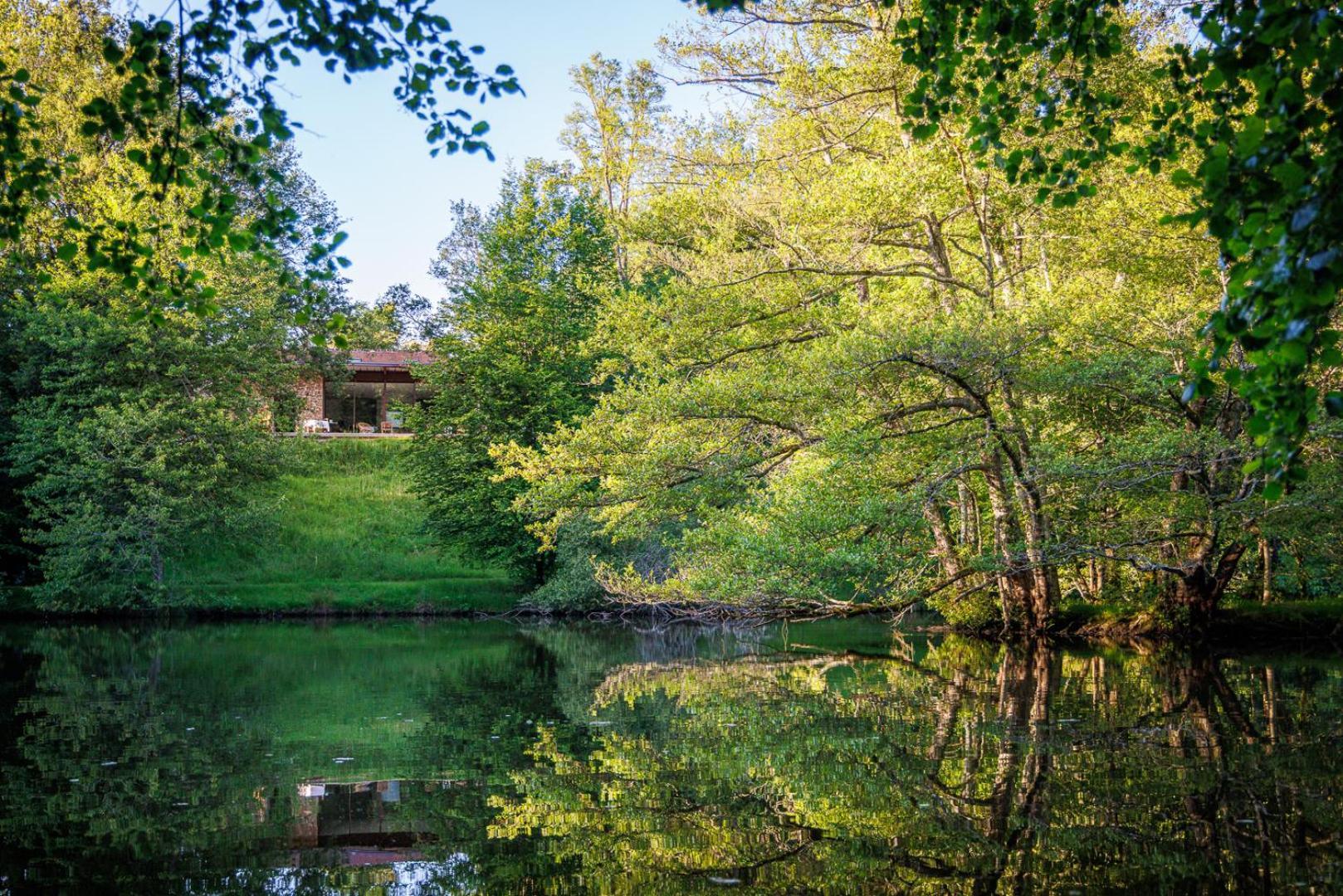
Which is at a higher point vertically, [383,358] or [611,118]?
[611,118]

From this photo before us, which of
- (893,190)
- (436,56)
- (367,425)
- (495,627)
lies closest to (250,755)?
(436,56)

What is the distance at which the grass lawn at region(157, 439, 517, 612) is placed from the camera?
3100 centimetres

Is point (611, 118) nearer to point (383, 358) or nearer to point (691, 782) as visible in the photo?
point (383, 358)

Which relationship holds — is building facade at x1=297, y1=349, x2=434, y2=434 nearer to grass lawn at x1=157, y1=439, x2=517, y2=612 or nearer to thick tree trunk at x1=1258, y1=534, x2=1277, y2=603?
grass lawn at x1=157, y1=439, x2=517, y2=612

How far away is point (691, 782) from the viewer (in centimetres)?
724

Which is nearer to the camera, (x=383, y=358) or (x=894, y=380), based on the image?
(x=894, y=380)

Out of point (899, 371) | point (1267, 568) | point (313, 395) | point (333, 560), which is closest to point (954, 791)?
point (899, 371)

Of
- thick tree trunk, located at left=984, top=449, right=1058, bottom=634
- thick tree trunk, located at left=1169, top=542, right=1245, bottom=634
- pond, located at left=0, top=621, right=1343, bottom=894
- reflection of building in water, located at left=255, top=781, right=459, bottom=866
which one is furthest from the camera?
thick tree trunk, located at left=1169, top=542, right=1245, bottom=634

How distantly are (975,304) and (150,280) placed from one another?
36.9 feet

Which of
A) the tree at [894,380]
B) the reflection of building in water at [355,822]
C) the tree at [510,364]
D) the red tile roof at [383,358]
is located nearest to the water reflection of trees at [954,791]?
the reflection of building in water at [355,822]

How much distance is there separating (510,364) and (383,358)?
19069mm

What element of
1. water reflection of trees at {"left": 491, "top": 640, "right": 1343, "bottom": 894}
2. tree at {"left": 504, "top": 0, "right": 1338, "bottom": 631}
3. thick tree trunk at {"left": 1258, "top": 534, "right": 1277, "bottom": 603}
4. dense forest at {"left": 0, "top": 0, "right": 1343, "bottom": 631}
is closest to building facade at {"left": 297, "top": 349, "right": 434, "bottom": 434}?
dense forest at {"left": 0, "top": 0, "right": 1343, "bottom": 631}

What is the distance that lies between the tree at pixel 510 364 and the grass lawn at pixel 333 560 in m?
1.98

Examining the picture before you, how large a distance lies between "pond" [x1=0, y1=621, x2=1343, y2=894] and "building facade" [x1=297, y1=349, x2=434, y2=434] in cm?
3126
